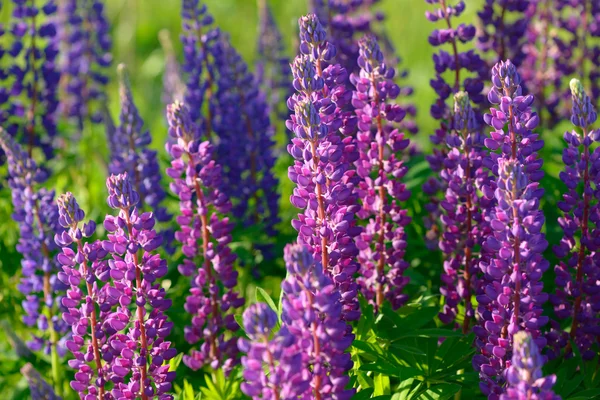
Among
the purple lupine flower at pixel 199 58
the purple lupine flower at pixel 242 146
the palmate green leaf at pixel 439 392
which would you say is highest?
the purple lupine flower at pixel 199 58

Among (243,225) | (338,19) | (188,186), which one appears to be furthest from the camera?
(338,19)

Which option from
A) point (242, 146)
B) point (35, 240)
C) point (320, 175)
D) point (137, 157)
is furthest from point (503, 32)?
point (35, 240)

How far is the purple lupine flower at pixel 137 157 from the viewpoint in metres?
3.65

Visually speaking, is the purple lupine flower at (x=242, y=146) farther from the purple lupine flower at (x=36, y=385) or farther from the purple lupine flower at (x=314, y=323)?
the purple lupine flower at (x=314, y=323)

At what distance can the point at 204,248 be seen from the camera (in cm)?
294

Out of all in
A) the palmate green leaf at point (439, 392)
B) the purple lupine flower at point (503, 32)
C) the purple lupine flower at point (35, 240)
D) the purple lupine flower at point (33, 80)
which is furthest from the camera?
the purple lupine flower at point (33, 80)

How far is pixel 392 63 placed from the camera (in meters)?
4.89

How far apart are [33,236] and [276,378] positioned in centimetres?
168

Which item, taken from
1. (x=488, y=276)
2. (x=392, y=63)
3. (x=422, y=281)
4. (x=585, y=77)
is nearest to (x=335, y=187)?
(x=488, y=276)

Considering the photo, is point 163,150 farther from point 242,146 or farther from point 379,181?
point 379,181

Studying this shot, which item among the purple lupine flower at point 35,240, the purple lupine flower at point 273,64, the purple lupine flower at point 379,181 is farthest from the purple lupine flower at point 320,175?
the purple lupine flower at point 273,64

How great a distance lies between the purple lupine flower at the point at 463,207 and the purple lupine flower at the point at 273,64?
2.56 meters

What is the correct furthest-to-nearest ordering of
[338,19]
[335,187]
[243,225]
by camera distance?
[338,19] < [243,225] < [335,187]

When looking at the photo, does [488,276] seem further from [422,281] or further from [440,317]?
[422,281]
